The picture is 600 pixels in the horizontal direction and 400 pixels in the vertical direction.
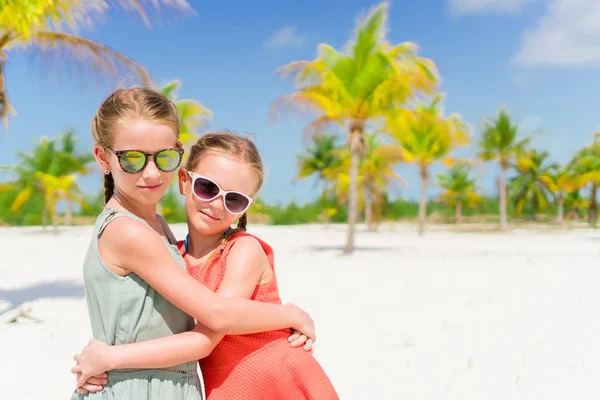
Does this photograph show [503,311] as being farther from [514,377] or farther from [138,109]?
[138,109]

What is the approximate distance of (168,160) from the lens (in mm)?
1499

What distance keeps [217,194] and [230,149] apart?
0.43 ft

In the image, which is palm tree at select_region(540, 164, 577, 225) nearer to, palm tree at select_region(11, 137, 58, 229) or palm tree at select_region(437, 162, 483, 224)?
palm tree at select_region(437, 162, 483, 224)

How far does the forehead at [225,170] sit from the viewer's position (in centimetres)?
157

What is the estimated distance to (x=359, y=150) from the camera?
631 inches

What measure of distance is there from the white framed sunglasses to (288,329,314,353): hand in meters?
0.37

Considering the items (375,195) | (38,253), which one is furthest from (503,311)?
(375,195)

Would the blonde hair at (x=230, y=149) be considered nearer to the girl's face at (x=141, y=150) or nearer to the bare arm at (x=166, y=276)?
the girl's face at (x=141, y=150)

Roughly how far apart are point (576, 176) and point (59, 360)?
39.6 m

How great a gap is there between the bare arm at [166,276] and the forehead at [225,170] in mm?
258

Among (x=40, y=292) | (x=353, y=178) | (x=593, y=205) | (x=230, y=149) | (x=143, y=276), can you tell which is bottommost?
(x=40, y=292)

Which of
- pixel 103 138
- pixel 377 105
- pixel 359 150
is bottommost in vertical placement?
pixel 103 138

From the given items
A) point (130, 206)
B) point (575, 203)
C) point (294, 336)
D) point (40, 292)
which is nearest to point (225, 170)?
point (130, 206)

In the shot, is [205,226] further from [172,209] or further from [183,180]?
[172,209]
